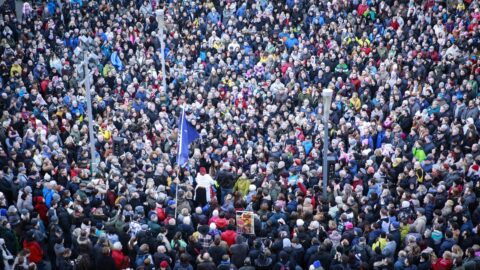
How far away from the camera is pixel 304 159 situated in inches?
701

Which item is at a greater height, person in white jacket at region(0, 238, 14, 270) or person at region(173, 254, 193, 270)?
person in white jacket at region(0, 238, 14, 270)

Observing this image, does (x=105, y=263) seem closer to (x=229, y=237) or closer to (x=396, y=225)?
(x=229, y=237)

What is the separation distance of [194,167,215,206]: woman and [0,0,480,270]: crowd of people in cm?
7

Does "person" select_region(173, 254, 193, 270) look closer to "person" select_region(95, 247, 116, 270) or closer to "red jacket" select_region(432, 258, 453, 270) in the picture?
"person" select_region(95, 247, 116, 270)

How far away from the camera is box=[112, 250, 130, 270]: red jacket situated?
13102 millimetres

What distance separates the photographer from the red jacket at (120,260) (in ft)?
43.0

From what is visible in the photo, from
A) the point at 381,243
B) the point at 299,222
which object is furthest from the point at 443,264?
the point at 299,222

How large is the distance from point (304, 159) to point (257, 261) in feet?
17.8

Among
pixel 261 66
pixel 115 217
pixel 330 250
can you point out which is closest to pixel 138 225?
pixel 115 217

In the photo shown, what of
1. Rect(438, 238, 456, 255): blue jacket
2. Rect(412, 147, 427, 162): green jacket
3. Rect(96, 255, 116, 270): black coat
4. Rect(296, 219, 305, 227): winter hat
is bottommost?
Rect(96, 255, 116, 270): black coat

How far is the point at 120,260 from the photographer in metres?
13.1

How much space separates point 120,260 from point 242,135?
6724 mm

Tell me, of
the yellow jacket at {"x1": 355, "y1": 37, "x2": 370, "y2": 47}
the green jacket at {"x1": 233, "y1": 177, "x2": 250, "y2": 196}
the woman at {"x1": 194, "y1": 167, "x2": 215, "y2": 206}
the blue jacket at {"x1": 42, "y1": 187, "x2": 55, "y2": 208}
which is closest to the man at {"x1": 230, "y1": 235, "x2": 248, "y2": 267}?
the woman at {"x1": 194, "y1": 167, "x2": 215, "y2": 206}

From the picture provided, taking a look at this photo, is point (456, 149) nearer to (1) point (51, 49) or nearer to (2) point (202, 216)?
(2) point (202, 216)
